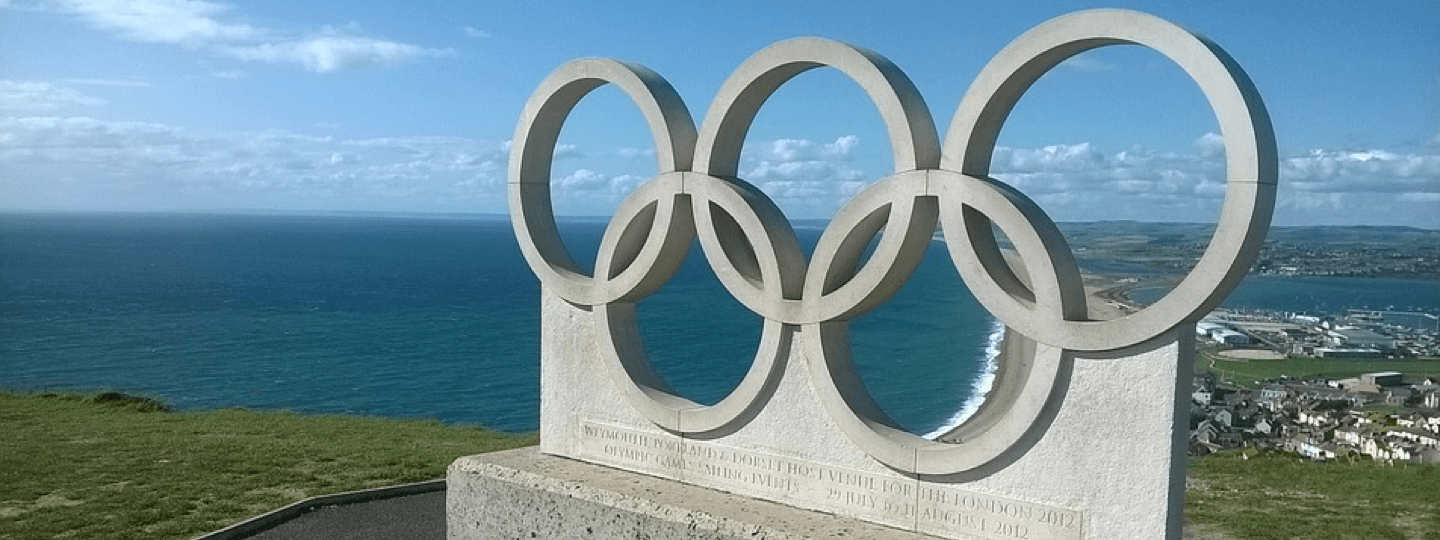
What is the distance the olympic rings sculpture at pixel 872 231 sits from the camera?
300 inches

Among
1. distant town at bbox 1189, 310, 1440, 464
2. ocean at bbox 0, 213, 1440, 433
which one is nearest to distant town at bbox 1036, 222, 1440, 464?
distant town at bbox 1189, 310, 1440, 464

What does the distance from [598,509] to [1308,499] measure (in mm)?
10322

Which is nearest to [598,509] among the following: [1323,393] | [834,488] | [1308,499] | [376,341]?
[834,488]

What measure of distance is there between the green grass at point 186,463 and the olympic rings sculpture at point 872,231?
19.7 ft

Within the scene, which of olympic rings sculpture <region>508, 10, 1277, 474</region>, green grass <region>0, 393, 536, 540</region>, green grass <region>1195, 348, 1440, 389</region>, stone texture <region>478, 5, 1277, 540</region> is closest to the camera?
olympic rings sculpture <region>508, 10, 1277, 474</region>

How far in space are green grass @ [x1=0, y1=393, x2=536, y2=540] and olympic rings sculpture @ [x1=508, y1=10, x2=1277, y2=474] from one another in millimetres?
5996

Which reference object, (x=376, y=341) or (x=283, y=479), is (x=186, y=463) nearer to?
(x=283, y=479)

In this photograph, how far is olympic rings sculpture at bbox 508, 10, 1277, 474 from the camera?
300 inches

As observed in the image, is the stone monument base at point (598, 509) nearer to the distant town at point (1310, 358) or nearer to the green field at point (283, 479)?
the green field at point (283, 479)

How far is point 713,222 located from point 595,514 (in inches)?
108

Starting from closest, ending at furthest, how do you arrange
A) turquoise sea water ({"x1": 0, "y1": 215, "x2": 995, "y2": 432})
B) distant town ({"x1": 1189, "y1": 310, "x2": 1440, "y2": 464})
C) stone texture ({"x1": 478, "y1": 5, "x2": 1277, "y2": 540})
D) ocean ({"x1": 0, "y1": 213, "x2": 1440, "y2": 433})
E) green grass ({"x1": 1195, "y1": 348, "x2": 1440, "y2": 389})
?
stone texture ({"x1": 478, "y1": 5, "x2": 1277, "y2": 540}) → distant town ({"x1": 1189, "y1": 310, "x2": 1440, "y2": 464}) → green grass ({"x1": 1195, "y1": 348, "x2": 1440, "y2": 389}) → ocean ({"x1": 0, "y1": 213, "x2": 1440, "y2": 433}) → turquoise sea water ({"x1": 0, "y1": 215, "x2": 995, "y2": 432})

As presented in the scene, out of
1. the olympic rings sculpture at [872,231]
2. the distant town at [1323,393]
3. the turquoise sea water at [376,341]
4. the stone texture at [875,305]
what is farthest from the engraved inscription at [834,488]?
the turquoise sea water at [376,341]

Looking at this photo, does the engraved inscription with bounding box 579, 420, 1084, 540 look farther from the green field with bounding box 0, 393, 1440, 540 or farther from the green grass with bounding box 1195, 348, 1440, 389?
the green grass with bounding box 1195, 348, 1440, 389

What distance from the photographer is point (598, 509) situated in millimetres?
10367
